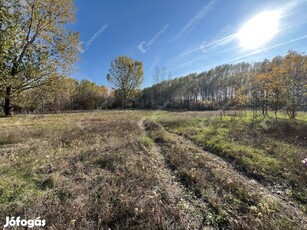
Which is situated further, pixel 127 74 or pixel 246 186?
pixel 127 74

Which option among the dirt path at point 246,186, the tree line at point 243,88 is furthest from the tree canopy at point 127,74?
the dirt path at point 246,186

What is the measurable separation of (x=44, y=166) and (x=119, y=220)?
3.75m

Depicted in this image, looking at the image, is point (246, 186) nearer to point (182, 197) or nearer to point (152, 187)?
point (182, 197)

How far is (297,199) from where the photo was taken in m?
4.30

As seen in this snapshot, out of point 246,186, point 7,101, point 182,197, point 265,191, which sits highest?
point 7,101

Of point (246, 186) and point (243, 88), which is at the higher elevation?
point (243, 88)

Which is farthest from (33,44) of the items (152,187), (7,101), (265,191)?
(265,191)

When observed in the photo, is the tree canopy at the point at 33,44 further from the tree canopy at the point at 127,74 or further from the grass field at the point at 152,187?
the tree canopy at the point at 127,74

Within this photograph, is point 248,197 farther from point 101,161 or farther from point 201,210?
point 101,161

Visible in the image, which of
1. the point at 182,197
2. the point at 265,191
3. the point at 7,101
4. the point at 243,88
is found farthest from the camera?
the point at 243,88

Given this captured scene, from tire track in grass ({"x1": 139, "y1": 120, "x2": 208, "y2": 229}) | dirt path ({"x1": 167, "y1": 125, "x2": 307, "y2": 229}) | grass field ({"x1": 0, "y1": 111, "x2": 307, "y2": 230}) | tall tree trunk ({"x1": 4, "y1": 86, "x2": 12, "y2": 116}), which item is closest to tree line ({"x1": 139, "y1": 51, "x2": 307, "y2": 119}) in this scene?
grass field ({"x1": 0, "y1": 111, "x2": 307, "y2": 230})

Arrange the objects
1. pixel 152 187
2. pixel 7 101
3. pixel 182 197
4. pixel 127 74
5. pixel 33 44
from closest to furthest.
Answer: pixel 182 197 < pixel 152 187 < pixel 33 44 < pixel 7 101 < pixel 127 74

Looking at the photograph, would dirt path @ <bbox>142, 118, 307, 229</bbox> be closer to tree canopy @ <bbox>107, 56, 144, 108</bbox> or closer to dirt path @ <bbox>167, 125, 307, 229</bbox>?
dirt path @ <bbox>167, 125, 307, 229</bbox>

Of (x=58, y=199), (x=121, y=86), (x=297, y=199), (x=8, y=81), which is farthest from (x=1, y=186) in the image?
(x=121, y=86)
